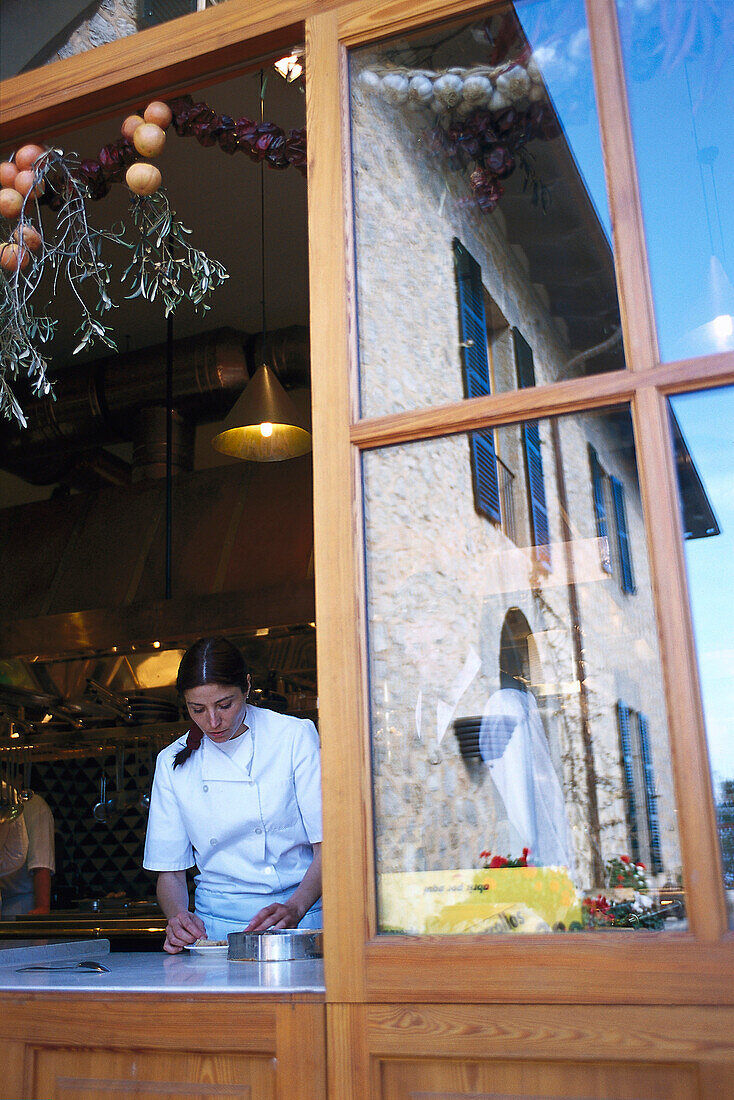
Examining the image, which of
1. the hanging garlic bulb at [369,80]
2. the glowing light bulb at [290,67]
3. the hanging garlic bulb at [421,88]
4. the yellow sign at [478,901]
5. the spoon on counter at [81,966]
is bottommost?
the spoon on counter at [81,966]

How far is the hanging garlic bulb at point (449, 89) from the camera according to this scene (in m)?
1.95

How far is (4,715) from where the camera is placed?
5.13m

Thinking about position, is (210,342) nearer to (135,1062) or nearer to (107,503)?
(107,503)

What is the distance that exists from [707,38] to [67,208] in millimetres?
1391

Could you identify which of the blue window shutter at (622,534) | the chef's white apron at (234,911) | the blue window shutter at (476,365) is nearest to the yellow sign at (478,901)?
the blue window shutter at (622,534)

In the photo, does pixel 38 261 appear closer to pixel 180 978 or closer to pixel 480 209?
pixel 480 209

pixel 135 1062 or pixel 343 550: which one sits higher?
pixel 343 550

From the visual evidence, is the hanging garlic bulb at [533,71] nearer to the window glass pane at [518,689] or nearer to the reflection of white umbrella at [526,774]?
the window glass pane at [518,689]

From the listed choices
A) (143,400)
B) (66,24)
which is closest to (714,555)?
(66,24)

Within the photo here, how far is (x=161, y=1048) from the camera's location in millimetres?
1643

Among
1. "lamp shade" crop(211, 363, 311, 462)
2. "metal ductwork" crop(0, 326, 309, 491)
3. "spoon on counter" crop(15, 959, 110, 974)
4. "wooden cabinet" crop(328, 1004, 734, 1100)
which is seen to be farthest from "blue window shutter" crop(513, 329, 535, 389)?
"metal ductwork" crop(0, 326, 309, 491)

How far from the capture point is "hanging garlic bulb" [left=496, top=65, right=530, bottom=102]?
1876 mm

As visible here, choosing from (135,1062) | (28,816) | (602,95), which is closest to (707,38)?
(602,95)

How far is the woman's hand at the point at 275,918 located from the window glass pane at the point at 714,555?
1.19 metres
